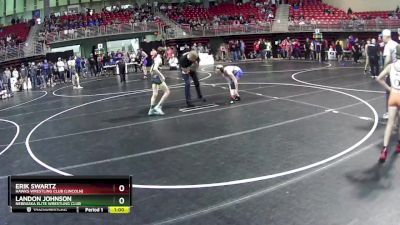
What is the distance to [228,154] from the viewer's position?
9.23m

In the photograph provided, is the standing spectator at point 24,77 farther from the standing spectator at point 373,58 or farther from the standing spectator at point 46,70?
the standing spectator at point 373,58

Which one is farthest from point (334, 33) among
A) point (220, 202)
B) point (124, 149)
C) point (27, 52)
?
point (220, 202)

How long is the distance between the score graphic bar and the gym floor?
6.50 feet

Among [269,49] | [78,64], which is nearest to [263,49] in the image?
[269,49]

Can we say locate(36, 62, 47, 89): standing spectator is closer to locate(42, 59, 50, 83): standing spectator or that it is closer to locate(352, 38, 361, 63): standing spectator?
locate(42, 59, 50, 83): standing spectator

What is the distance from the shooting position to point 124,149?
1030 cm

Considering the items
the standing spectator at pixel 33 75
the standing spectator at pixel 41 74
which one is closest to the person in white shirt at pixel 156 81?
the standing spectator at pixel 41 74

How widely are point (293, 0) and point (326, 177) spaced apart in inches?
1449

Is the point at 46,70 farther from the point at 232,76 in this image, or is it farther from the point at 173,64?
the point at 232,76

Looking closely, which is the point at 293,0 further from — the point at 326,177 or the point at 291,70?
the point at 326,177

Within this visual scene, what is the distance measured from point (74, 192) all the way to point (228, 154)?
524 centimetres

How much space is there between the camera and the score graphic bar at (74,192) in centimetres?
429

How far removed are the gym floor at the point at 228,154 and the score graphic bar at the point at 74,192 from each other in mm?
1982

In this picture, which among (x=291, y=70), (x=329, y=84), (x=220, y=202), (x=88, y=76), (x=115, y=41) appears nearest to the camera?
(x=220, y=202)
